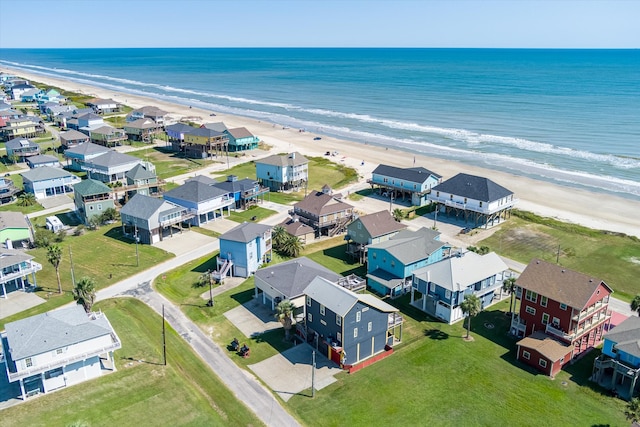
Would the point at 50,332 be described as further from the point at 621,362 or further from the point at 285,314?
the point at 621,362

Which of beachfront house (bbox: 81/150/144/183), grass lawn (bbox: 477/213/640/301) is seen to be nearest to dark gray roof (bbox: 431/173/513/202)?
grass lawn (bbox: 477/213/640/301)

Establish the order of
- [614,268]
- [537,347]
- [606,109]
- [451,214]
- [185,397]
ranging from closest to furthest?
1. [185,397]
2. [537,347]
3. [614,268]
4. [451,214]
5. [606,109]

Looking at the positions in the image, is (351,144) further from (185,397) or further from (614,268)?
(185,397)

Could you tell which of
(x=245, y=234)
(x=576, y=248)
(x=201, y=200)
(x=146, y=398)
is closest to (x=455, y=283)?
(x=245, y=234)

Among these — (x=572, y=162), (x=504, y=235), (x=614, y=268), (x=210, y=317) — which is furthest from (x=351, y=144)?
(x=210, y=317)

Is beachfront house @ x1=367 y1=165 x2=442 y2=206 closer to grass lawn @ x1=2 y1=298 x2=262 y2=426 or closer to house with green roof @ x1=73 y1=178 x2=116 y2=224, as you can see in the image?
house with green roof @ x1=73 y1=178 x2=116 y2=224

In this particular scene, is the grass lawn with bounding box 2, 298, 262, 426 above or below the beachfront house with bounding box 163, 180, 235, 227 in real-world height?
below
